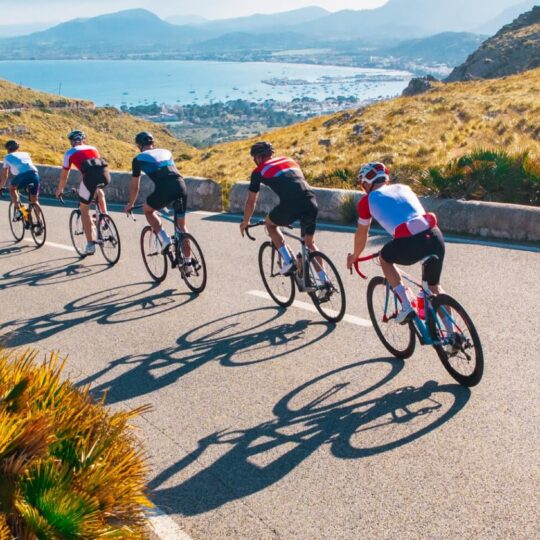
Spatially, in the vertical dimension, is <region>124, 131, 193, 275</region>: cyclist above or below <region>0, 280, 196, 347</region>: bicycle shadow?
above

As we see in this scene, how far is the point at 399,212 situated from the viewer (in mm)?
5555

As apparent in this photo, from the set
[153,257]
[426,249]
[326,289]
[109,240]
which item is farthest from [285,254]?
[109,240]

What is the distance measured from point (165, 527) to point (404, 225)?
9.90 ft

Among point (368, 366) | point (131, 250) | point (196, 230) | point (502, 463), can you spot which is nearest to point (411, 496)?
point (502, 463)

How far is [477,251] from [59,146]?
71.8m

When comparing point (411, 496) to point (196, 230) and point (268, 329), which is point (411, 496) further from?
point (196, 230)

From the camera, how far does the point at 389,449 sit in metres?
4.75

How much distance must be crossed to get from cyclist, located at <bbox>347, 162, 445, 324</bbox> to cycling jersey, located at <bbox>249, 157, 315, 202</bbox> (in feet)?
5.41

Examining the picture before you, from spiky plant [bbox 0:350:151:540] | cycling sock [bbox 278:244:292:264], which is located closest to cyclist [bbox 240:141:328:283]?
cycling sock [bbox 278:244:292:264]

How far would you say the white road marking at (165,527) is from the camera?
12.9 feet

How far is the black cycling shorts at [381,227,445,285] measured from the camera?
219 inches

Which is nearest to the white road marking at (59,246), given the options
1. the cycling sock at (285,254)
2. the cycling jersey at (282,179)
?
the cycling sock at (285,254)

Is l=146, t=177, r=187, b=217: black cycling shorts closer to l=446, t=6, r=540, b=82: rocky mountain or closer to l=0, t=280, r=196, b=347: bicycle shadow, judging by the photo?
l=0, t=280, r=196, b=347: bicycle shadow

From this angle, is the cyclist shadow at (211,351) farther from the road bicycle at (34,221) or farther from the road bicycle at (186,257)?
the road bicycle at (34,221)
